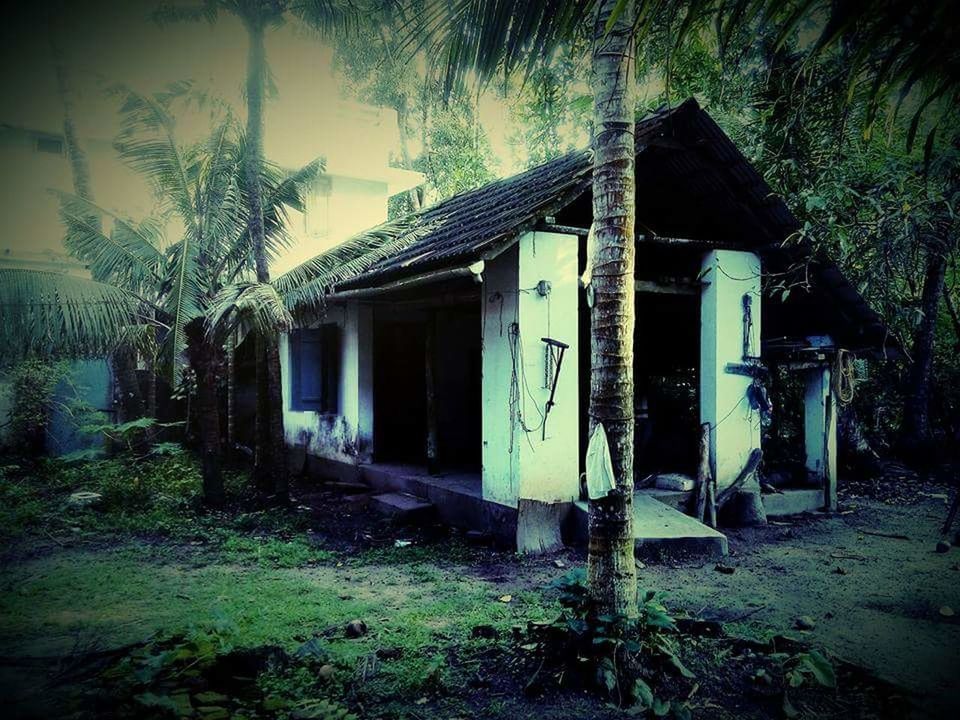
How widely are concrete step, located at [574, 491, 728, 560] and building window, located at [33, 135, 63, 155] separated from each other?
18768 mm

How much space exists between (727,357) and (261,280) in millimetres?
6463

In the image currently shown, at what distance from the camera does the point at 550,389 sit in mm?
6875

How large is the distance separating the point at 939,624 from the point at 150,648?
19.3ft

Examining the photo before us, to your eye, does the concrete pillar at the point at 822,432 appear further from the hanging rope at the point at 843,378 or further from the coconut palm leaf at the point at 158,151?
the coconut palm leaf at the point at 158,151

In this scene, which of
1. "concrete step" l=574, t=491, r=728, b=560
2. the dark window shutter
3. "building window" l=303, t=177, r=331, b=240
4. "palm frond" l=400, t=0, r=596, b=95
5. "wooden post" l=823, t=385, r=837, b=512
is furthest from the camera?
"building window" l=303, t=177, r=331, b=240

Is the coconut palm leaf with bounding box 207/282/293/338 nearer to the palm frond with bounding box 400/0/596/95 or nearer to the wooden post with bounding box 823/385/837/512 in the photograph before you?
the palm frond with bounding box 400/0/596/95

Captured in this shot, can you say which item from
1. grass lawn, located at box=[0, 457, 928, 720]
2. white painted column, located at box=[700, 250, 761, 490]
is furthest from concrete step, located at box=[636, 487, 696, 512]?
grass lawn, located at box=[0, 457, 928, 720]

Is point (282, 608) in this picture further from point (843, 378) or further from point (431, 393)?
point (843, 378)

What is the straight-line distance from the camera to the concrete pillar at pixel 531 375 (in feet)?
22.1

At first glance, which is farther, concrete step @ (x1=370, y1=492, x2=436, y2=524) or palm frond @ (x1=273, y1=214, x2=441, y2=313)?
palm frond @ (x1=273, y1=214, x2=441, y2=313)

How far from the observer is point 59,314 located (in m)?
6.91

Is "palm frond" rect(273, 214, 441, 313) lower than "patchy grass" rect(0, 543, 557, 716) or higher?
higher

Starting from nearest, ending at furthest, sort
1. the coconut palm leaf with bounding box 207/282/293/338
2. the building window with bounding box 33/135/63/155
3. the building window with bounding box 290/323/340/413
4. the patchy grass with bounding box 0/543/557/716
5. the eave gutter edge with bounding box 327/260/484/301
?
the patchy grass with bounding box 0/543/557/716, the eave gutter edge with bounding box 327/260/484/301, the coconut palm leaf with bounding box 207/282/293/338, the building window with bounding box 290/323/340/413, the building window with bounding box 33/135/63/155

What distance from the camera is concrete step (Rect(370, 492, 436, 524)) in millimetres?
7918
